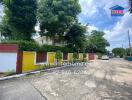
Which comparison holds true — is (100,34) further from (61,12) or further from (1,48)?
(1,48)

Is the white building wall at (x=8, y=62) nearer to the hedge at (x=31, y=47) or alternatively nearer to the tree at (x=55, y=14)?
the hedge at (x=31, y=47)

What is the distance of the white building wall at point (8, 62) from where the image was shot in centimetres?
1487

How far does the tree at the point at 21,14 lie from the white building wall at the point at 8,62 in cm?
922

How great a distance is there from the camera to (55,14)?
25.2 metres

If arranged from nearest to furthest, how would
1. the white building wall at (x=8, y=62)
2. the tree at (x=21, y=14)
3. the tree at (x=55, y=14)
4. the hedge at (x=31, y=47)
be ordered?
the white building wall at (x=8, y=62)
the hedge at (x=31, y=47)
the tree at (x=21, y=14)
the tree at (x=55, y=14)

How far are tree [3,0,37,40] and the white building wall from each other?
363 inches

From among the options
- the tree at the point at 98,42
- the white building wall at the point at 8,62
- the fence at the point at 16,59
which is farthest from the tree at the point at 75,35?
the tree at the point at 98,42

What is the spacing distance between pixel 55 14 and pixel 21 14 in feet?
16.9

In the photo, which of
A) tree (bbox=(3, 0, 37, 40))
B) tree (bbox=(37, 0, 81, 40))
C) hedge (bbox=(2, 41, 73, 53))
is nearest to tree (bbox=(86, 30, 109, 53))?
tree (bbox=(37, 0, 81, 40))

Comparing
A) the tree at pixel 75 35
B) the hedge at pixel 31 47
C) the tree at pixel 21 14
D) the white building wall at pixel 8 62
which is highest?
the tree at pixel 21 14

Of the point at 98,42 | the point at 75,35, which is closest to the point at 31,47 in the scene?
the point at 75,35

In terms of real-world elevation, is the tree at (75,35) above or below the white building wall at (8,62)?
above

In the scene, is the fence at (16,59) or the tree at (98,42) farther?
the tree at (98,42)

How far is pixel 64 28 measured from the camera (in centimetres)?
2623
